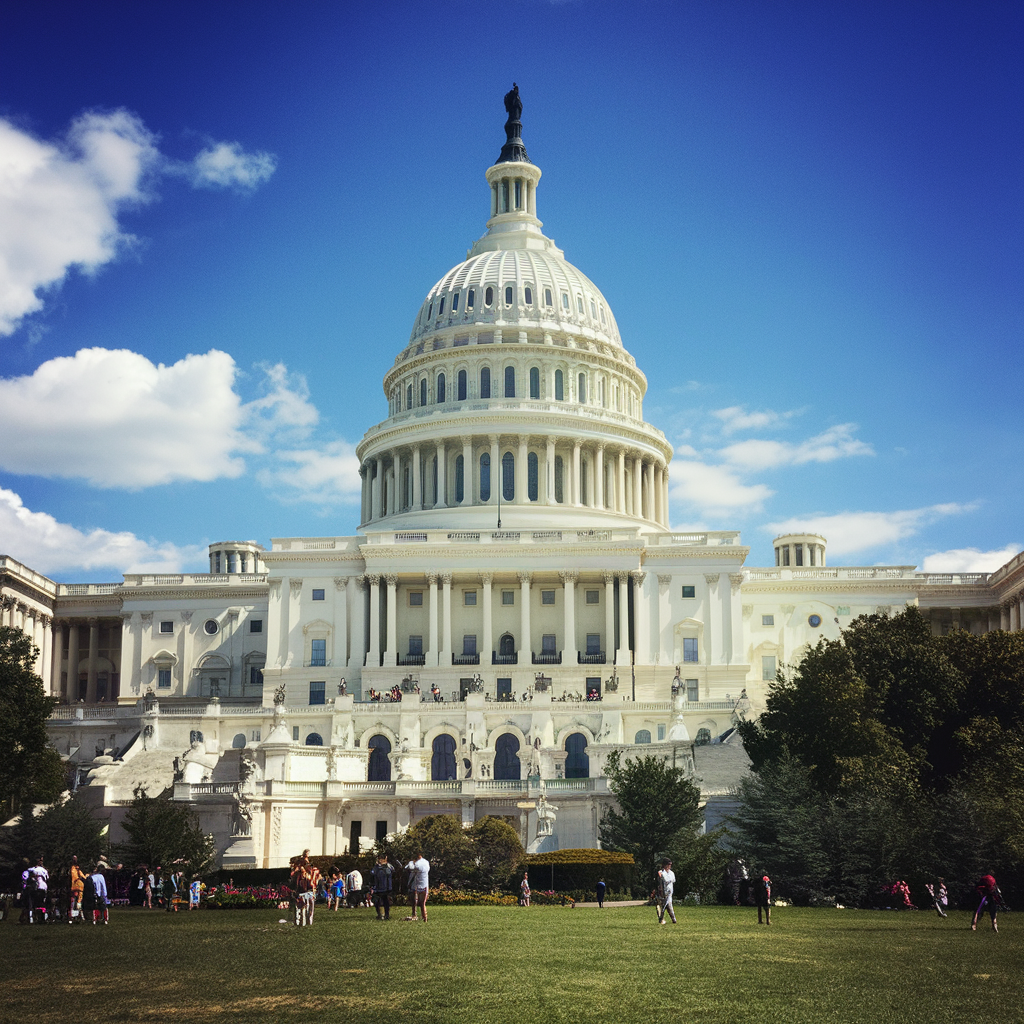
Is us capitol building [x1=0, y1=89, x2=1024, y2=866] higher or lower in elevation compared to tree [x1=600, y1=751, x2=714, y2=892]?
higher

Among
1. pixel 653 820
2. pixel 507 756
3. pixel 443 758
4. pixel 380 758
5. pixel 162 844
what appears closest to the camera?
pixel 162 844

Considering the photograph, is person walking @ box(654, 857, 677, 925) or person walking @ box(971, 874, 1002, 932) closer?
person walking @ box(971, 874, 1002, 932)

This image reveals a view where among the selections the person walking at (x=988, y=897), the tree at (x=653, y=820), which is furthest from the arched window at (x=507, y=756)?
the person walking at (x=988, y=897)

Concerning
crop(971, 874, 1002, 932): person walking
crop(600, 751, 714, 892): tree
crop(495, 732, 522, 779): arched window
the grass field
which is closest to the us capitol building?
crop(495, 732, 522, 779): arched window

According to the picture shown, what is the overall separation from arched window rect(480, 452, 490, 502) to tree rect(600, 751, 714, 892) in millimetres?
61671

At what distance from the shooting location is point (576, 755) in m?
79.8

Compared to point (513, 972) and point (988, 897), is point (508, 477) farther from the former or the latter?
point (513, 972)

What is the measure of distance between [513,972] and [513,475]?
302 feet

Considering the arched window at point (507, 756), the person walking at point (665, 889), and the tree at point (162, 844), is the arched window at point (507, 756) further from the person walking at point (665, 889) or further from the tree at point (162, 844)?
the person walking at point (665, 889)

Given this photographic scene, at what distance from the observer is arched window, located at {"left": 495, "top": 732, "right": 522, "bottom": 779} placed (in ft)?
260

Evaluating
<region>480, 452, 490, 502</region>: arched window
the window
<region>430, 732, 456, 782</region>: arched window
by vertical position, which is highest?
<region>480, 452, 490, 502</region>: arched window

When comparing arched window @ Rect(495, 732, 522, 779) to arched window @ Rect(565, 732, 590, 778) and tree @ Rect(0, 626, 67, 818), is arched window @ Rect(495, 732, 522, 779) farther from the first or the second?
tree @ Rect(0, 626, 67, 818)

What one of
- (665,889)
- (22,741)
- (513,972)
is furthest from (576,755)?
(513,972)

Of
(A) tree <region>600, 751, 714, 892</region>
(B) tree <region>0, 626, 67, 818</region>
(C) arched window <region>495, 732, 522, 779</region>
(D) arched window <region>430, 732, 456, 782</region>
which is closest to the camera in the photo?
(A) tree <region>600, 751, 714, 892</region>
